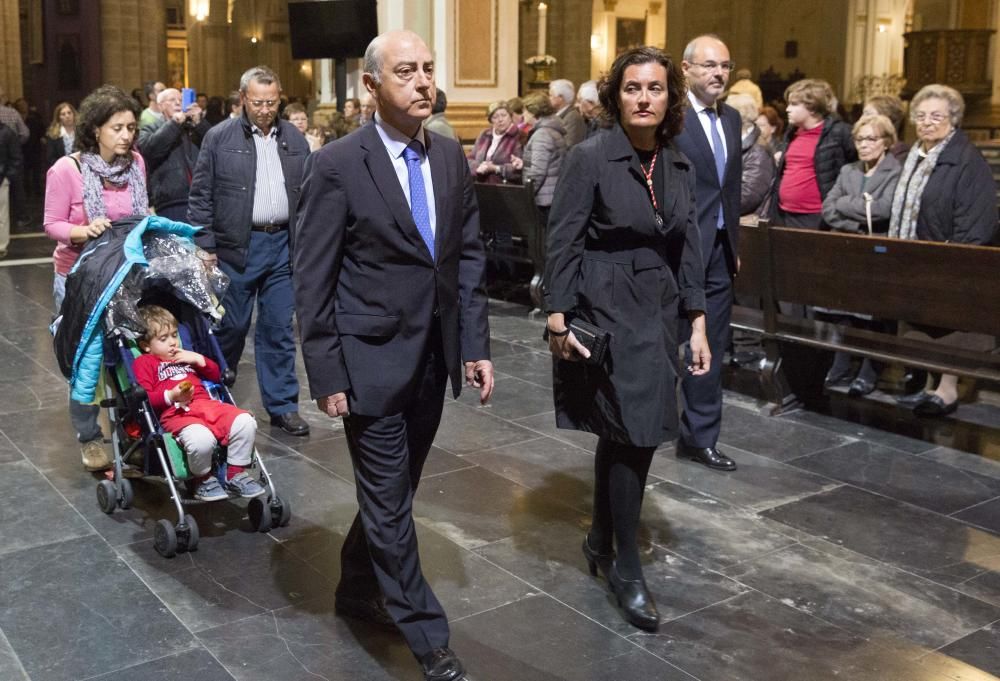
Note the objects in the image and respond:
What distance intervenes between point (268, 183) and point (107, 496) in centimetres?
184

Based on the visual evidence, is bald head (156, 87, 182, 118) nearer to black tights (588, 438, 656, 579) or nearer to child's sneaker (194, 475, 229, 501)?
child's sneaker (194, 475, 229, 501)

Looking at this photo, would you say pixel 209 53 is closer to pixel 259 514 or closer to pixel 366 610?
pixel 259 514

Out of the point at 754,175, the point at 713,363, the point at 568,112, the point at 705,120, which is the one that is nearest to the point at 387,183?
the point at 705,120

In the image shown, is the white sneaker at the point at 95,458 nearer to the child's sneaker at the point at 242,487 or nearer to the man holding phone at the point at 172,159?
the child's sneaker at the point at 242,487

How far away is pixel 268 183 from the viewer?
6.03 m

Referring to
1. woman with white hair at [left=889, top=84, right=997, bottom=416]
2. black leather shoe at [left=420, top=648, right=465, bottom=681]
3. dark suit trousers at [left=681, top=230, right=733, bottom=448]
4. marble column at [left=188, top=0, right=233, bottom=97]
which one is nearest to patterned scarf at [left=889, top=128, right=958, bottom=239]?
woman with white hair at [left=889, top=84, right=997, bottom=416]

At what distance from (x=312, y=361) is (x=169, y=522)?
1.53 metres

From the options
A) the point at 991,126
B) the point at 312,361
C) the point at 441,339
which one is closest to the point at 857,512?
the point at 441,339

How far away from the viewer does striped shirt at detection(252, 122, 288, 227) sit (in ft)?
19.7

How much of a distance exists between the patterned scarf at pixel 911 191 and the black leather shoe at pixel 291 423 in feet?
11.3

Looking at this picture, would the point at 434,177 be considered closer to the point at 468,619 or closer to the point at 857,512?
the point at 468,619

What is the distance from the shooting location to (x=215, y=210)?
6.06 m

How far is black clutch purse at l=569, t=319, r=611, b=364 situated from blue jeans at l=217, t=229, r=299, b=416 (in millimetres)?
2672

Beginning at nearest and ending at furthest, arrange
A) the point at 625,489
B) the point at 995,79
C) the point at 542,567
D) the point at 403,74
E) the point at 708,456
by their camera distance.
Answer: the point at 403,74, the point at 625,489, the point at 542,567, the point at 708,456, the point at 995,79
